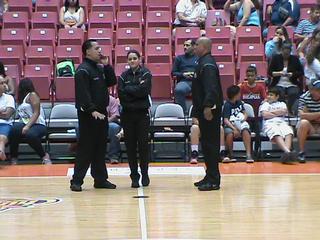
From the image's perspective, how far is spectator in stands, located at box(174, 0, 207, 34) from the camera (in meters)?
15.1

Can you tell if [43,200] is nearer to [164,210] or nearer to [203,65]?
[164,210]

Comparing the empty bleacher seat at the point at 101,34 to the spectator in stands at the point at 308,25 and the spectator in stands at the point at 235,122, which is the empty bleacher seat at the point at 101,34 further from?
the spectator in stands at the point at 308,25

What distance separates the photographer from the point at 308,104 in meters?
12.4

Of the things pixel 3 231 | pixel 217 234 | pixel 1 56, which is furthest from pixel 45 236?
pixel 1 56

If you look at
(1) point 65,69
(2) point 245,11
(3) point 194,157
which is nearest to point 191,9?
(2) point 245,11

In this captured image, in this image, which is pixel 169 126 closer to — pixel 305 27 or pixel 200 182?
pixel 200 182

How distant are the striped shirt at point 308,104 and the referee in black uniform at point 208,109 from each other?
336 centimetres

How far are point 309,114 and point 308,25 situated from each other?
252 centimetres

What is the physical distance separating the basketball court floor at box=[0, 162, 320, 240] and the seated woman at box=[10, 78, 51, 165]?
833 mm

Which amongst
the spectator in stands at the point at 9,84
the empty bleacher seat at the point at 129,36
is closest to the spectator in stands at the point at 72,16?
the empty bleacher seat at the point at 129,36

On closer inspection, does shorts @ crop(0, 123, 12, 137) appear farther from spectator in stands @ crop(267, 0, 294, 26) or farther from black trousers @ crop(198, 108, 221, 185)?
spectator in stands @ crop(267, 0, 294, 26)

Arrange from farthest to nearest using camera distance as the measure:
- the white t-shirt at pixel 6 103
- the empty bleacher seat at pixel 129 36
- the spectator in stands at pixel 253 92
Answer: the empty bleacher seat at pixel 129 36 < the spectator in stands at pixel 253 92 < the white t-shirt at pixel 6 103

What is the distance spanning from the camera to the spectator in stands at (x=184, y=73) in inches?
518

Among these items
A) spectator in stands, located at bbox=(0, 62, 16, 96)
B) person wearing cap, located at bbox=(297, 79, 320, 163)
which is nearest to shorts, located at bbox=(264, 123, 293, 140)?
person wearing cap, located at bbox=(297, 79, 320, 163)
